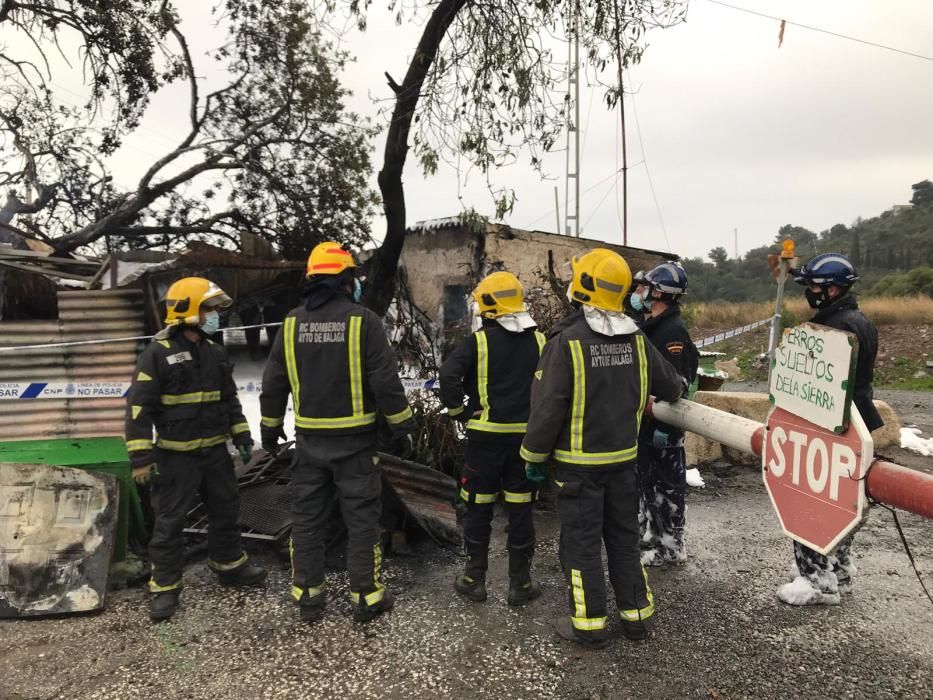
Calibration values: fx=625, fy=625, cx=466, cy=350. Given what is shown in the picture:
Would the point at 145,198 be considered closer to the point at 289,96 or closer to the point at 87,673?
the point at 289,96

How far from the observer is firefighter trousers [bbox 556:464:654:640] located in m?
3.21

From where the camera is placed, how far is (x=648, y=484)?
429 centimetres

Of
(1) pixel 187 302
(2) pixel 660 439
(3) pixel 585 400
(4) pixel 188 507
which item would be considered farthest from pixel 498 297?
(4) pixel 188 507

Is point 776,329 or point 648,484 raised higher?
point 776,329

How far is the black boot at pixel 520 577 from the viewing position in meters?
3.71

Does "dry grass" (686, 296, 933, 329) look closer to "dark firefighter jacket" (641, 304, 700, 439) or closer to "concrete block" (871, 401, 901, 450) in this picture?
"concrete block" (871, 401, 901, 450)

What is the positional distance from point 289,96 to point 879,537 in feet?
31.1

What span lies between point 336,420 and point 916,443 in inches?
267

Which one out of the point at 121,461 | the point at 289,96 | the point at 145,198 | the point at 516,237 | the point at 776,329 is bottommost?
the point at 121,461

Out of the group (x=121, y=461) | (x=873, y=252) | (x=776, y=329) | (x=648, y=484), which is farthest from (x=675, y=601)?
(x=873, y=252)

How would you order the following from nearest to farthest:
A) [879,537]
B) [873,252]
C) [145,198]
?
[879,537]
[145,198]
[873,252]

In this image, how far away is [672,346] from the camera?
4035 mm

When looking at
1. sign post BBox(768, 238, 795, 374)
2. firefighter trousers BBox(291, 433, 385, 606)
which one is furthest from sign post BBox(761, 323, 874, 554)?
sign post BBox(768, 238, 795, 374)

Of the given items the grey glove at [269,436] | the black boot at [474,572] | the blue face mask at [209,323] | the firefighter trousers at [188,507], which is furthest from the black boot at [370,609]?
the blue face mask at [209,323]
